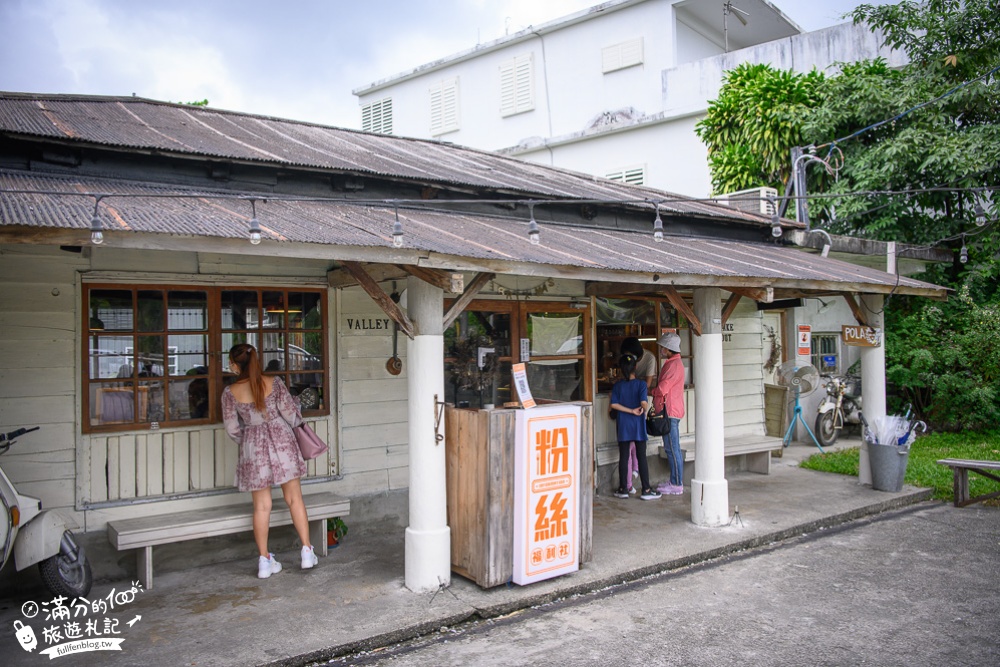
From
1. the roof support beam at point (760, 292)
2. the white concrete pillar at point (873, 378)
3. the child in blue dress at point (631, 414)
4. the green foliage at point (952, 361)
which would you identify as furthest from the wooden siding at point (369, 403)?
the green foliage at point (952, 361)

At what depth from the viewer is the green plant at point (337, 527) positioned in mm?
6625

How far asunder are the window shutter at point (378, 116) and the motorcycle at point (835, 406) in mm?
17259

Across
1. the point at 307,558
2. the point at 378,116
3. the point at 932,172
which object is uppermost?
the point at 378,116

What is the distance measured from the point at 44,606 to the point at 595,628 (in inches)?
150

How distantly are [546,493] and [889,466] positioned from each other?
16.5 feet

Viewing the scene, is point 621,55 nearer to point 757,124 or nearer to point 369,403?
point 757,124

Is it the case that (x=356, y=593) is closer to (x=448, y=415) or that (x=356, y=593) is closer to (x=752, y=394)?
(x=448, y=415)

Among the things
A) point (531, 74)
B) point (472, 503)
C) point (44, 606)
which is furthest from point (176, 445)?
point (531, 74)

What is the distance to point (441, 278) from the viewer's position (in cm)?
532

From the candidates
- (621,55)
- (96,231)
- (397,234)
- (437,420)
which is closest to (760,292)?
(437,420)

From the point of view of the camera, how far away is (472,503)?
5.63m

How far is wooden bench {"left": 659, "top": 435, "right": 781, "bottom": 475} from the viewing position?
30.7 feet

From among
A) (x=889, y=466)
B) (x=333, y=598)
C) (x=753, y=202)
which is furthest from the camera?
(x=753, y=202)

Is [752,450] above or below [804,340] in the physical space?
below
